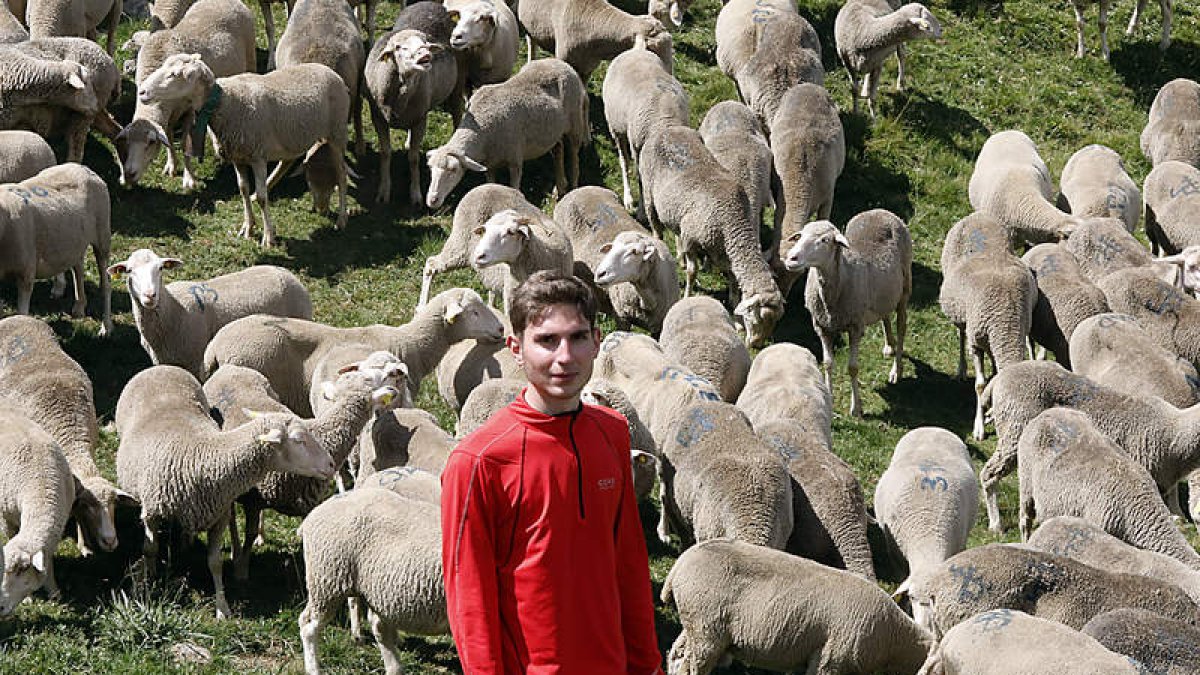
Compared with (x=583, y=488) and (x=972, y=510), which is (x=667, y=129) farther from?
(x=583, y=488)

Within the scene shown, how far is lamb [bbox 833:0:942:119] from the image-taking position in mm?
17766

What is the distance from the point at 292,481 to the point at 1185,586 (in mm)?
5850

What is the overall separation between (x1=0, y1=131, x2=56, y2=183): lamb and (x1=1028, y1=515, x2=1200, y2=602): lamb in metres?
9.62

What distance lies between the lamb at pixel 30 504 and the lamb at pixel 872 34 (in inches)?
439

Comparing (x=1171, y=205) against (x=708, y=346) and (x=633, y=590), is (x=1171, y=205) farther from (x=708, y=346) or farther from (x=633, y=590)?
(x=633, y=590)

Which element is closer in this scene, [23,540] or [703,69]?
[23,540]

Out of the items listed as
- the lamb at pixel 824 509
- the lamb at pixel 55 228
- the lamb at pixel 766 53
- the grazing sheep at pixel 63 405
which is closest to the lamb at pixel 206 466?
the grazing sheep at pixel 63 405

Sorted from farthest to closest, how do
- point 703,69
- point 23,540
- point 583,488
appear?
point 703,69 < point 23,540 < point 583,488

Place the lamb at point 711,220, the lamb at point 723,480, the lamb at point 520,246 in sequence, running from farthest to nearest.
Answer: the lamb at point 711,220, the lamb at point 520,246, the lamb at point 723,480

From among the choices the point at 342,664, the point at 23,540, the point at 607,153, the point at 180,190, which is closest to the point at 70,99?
the point at 180,190

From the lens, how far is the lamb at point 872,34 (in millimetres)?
17766

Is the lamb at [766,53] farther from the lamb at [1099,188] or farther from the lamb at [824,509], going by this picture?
the lamb at [824,509]

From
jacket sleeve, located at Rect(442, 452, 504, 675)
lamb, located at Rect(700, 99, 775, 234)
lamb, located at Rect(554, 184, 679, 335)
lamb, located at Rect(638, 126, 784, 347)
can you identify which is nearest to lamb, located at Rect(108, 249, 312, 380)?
lamb, located at Rect(554, 184, 679, 335)

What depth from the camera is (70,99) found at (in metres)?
15.5
